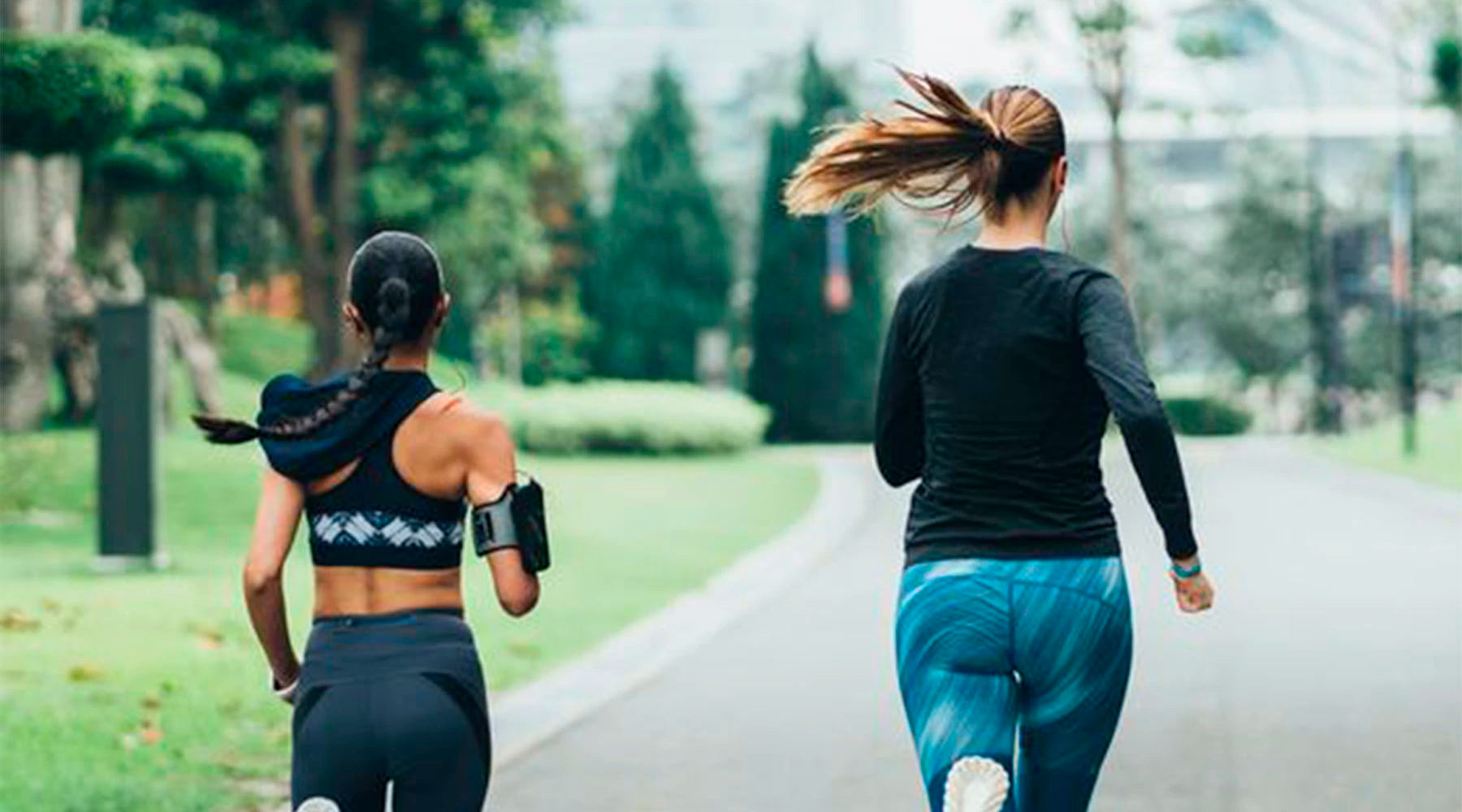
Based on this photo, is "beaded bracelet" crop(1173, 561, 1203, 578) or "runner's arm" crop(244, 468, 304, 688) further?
"beaded bracelet" crop(1173, 561, 1203, 578)

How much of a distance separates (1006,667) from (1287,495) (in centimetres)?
2639

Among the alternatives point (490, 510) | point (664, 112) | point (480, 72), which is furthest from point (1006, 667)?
point (664, 112)

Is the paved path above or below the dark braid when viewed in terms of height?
below

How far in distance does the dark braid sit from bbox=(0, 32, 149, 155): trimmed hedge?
14.9m

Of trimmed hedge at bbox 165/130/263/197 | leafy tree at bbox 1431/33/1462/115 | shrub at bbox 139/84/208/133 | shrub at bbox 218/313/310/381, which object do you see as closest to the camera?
shrub at bbox 139/84/208/133

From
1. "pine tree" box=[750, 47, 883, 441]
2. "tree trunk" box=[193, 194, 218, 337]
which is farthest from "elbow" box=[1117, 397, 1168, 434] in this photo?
"pine tree" box=[750, 47, 883, 441]

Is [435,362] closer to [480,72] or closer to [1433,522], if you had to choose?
[480,72]

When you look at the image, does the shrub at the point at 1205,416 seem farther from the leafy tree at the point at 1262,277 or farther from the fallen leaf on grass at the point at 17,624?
the fallen leaf on grass at the point at 17,624

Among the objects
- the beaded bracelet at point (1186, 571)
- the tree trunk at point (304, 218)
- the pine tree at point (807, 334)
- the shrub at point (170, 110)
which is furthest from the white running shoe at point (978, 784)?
the pine tree at point (807, 334)

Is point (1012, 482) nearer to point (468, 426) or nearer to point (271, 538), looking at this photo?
point (468, 426)

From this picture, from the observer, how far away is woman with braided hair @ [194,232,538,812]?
4.46 meters

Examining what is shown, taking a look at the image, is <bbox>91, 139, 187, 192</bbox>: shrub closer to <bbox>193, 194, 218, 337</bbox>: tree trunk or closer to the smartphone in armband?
<bbox>193, 194, 218, 337</bbox>: tree trunk

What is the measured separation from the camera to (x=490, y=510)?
4543mm

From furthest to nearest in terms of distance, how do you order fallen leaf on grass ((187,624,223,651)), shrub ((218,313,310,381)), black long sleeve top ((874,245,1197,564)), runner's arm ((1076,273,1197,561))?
shrub ((218,313,310,381))
fallen leaf on grass ((187,624,223,651))
black long sleeve top ((874,245,1197,564))
runner's arm ((1076,273,1197,561))
